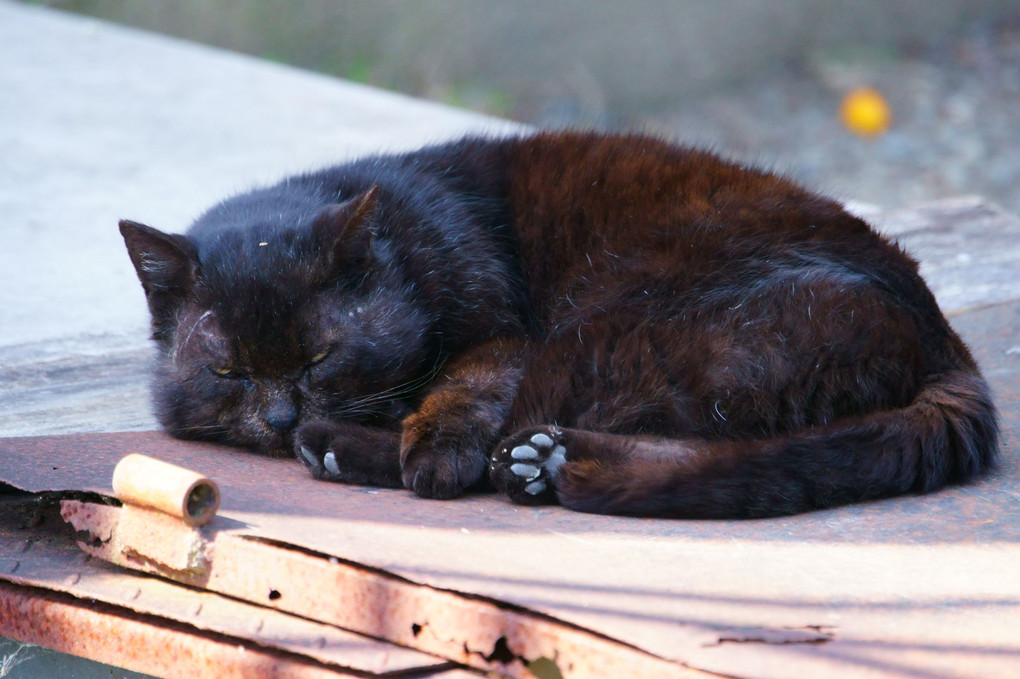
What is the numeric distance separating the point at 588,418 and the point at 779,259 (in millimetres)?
537

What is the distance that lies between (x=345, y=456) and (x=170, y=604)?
55 cm

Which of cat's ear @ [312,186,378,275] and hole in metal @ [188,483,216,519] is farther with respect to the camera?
cat's ear @ [312,186,378,275]

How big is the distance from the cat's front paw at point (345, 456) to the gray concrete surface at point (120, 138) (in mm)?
1221

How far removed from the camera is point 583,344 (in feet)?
6.82

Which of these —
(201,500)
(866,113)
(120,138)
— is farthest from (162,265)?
(866,113)

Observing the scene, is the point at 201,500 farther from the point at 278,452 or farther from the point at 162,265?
Answer: the point at 162,265

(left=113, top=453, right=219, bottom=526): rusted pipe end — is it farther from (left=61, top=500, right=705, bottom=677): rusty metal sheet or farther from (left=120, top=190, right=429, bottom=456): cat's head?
(left=120, top=190, right=429, bottom=456): cat's head

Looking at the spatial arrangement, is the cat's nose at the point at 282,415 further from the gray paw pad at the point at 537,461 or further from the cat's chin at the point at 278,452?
the gray paw pad at the point at 537,461

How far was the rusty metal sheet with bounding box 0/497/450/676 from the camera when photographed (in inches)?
52.2

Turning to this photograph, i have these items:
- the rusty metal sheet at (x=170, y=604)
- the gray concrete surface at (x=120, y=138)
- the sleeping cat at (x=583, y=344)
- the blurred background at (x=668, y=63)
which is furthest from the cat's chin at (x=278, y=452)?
the blurred background at (x=668, y=63)

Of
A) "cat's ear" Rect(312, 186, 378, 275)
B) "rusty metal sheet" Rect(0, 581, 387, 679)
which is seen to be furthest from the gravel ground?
"rusty metal sheet" Rect(0, 581, 387, 679)

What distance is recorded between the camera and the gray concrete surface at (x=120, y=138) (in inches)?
128

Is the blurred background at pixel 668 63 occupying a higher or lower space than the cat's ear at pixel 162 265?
higher

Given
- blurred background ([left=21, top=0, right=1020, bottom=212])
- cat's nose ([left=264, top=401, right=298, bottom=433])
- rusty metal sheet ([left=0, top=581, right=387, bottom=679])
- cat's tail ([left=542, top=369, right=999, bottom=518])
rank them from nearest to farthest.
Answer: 1. rusty metal sheet ([left=0, top=581, right=387, bottom=679])
2. cat's tail ([left=542, top=369, right=999, bottom=518])
3. cat's nose ([left=264, top=401, right=298, bottom=433])
4. blurred background ([left=21, top=0, right=1020, bottom=212])
